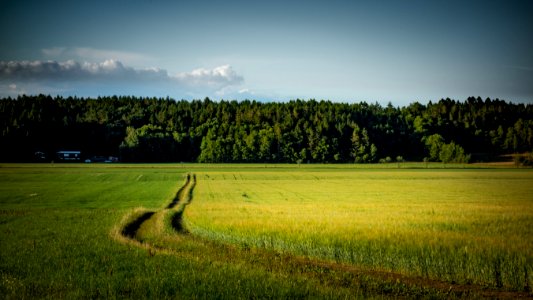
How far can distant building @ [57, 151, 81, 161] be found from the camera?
500ft

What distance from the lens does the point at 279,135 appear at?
524ft

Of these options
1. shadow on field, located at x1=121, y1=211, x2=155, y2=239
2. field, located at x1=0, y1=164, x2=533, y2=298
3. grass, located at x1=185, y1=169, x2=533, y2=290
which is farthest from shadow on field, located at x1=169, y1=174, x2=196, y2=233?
shadow on field, located at x1=121, y1=211, x2=155, y2=239

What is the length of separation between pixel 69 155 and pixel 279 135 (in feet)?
258

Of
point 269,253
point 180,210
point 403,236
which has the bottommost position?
point 180,210

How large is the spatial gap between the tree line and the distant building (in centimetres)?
428

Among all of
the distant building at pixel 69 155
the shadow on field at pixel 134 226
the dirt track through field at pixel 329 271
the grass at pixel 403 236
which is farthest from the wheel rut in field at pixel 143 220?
the distant building at pixel 69 155

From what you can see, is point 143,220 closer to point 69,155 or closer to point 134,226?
point 134,226

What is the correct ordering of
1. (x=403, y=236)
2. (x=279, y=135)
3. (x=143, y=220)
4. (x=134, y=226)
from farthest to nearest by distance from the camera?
1. (x=279, y=135)
2. (x=143, y=220)
3. (x=134, y=226)
4. (x=403, y=236)

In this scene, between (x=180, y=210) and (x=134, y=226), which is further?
(x=180, y=210)

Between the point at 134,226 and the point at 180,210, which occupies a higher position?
the point at 134,226

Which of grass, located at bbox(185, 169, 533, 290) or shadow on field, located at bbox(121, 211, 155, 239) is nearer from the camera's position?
grass, located at bbox(185, 169, 533, 290)

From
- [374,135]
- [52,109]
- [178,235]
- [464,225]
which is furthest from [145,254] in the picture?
[52,109]

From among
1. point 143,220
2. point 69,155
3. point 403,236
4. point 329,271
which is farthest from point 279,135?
point 329,271

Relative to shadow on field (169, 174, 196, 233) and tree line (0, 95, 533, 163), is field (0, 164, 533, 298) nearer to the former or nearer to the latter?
shadow on field (169, 174, 196, 233)
